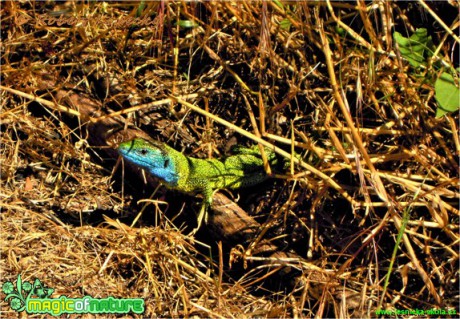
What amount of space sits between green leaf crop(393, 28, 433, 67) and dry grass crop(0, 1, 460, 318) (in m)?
0.06

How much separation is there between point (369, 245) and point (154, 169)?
1.39 m

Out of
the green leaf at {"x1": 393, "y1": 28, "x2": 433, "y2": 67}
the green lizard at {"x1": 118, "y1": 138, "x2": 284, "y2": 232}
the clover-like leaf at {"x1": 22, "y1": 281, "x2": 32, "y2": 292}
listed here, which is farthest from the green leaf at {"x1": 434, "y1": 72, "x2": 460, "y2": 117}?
the clover-like leaf at {"x1": 22, "y1": 281, "x2": 32, "y2": 292}

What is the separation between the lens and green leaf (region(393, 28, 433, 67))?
135 inches

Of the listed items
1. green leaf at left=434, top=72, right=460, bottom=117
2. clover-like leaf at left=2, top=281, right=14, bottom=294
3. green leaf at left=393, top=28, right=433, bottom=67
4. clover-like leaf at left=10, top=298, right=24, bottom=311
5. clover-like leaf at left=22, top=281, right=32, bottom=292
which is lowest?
clover-like leaf at left=10, top=298, right=24, bottom=311

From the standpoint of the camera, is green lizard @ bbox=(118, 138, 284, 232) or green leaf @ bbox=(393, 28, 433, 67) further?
green lizard @ bbox=(118, 138, 284, 232)

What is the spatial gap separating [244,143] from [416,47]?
1.27 m

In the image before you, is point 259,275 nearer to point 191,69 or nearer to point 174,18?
point 191,69

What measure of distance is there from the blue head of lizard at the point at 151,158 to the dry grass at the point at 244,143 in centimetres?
21

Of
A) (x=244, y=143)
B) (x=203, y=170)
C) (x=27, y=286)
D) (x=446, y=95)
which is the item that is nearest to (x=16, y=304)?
(x=27, y=286)

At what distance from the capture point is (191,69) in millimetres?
4145

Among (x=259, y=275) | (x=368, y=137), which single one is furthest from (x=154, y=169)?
(x=368, y=137)

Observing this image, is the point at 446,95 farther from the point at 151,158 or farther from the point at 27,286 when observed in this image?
the point at 27,286

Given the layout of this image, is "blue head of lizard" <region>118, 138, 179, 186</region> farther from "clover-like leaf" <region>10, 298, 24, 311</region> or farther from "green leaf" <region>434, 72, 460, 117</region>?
"green leaf" <region>434, 72, 460, 117</region>

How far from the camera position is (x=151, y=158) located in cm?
374
